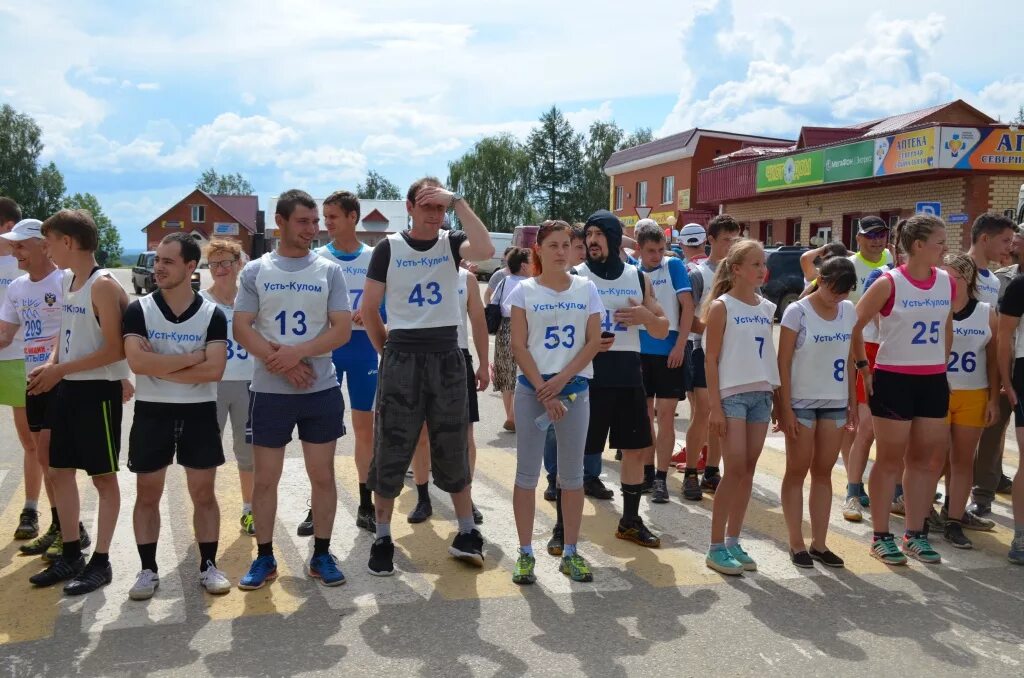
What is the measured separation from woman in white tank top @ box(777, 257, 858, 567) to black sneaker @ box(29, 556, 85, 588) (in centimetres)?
406

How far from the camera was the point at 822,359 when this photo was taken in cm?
536

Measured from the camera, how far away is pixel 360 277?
6.37 meters

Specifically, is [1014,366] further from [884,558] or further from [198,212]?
[198,212]

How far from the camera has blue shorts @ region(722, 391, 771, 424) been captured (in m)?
5.31

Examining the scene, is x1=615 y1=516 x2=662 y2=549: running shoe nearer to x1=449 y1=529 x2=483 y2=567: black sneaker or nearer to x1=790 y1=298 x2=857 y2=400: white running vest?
x1=449 y1=529 x2=483 y2=567: black sneaker

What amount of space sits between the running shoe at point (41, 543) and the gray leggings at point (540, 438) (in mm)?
2878

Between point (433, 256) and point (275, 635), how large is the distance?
221cm

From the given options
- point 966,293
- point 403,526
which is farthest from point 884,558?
point 403,526

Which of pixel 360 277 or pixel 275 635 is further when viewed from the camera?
pixel 360 277

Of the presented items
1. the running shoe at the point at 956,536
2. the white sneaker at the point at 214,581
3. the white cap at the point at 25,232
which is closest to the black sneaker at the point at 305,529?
the white sneaker at the point at 214,581

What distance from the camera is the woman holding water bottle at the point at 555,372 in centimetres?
514

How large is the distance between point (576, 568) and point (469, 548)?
2.17 ft

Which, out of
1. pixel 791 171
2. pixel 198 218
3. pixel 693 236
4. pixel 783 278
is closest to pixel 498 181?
pixel 198 218

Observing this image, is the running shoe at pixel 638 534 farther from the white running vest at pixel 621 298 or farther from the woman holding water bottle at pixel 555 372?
the white running vest at pixel 621 298
